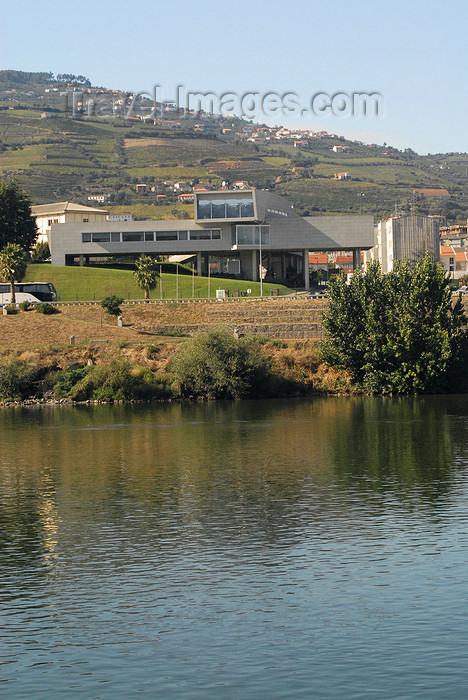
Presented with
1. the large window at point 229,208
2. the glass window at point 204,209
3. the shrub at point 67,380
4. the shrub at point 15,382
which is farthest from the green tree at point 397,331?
the glass window at point 204,209

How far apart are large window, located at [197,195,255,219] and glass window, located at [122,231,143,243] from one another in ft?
39.3

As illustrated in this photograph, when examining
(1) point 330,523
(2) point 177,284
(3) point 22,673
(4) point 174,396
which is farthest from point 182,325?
(3) point 22,673

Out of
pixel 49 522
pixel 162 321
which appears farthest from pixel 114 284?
pixel 49 522

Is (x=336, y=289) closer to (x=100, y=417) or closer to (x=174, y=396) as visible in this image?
(x=174, y=396)

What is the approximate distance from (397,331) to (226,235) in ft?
212

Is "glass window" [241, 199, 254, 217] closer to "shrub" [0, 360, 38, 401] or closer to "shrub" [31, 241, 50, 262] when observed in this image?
"shrub" [31, 241, 50, 262]

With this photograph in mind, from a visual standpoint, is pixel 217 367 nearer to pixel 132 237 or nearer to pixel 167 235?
pixel 167 235

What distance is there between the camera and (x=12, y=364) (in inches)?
3413

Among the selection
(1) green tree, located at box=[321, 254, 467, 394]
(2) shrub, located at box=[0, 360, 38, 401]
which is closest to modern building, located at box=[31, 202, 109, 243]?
(2) shrub, located at box=[0, 360, 38, 401]

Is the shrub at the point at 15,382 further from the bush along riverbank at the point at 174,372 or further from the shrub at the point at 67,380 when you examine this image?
the shrub at the point at 67,380

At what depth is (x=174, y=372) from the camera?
84500mm

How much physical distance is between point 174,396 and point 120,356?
7982 mm

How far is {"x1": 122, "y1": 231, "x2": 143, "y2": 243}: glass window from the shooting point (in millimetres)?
145375

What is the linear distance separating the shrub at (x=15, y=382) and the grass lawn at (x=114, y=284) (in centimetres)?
4264
